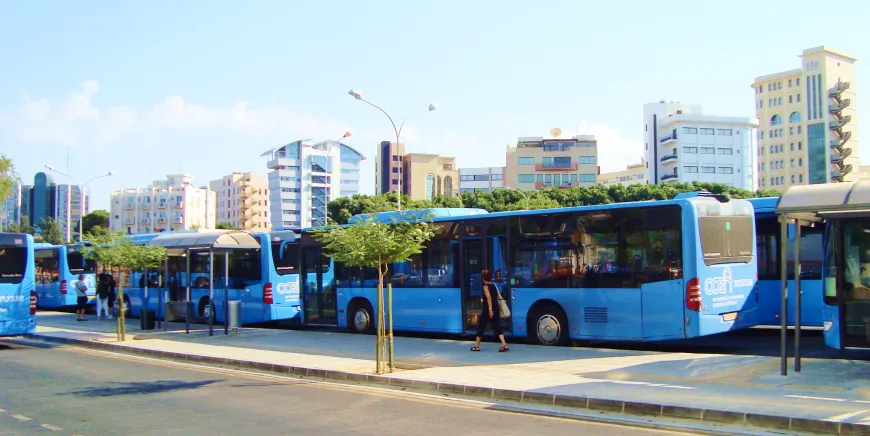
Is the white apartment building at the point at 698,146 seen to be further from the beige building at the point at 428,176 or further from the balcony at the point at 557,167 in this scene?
the beige building at the point at 428,176

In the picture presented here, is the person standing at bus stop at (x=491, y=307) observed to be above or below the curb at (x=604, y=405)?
above

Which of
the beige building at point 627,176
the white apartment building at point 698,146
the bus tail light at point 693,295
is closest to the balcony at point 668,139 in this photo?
the white apartment building at point 698,146

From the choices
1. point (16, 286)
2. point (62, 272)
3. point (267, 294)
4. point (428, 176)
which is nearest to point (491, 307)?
point (267, 294)

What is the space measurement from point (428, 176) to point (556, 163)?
Answer: 35.5m

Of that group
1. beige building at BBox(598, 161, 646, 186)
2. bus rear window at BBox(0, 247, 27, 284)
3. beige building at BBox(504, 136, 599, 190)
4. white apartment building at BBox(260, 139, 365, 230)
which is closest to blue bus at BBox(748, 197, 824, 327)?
bus rear window at BBox(0, 247, 27, 284)

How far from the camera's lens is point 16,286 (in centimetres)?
1953

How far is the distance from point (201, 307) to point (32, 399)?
13.8m

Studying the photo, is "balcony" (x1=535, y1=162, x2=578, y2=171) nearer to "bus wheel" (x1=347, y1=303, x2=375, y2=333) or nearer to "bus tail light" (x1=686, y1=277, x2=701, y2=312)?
"bus wheel" (x1=347, y1=303, x2=375, y2=333)

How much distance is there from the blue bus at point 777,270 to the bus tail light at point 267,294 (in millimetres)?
13921

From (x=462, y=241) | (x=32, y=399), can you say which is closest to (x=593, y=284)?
(x=462, y=241)

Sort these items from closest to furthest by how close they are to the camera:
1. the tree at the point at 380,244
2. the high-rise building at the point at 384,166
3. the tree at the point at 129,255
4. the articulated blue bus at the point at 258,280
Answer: the tree at the point at 380,244
the tree at the point at 129,255
the articulated blue bus at the point at 258,280
the high-rise building at the point at 384,166

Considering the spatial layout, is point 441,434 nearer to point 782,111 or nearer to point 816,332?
point 816,332

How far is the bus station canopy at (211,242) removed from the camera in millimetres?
21047

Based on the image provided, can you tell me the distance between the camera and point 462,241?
17.9 m
